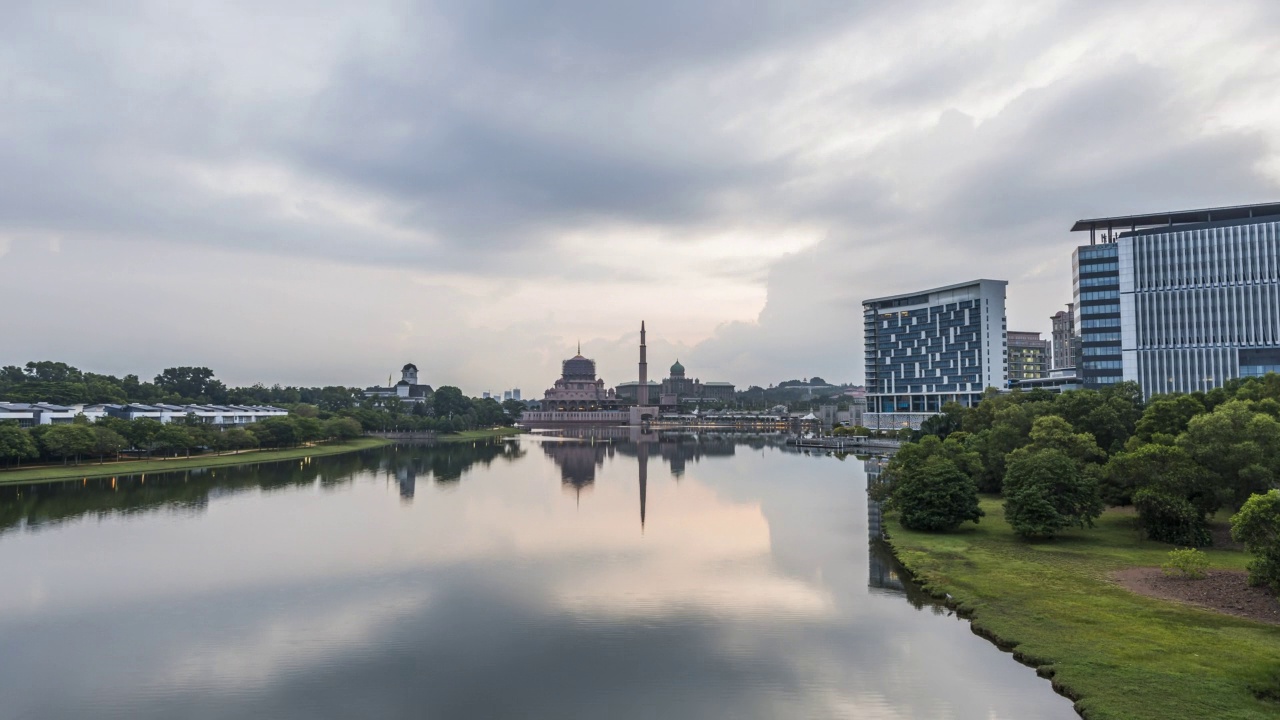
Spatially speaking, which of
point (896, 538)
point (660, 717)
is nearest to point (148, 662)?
point (660, 717)

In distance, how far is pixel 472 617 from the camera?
75.3 ft

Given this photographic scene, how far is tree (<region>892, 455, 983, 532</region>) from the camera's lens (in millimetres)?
33938

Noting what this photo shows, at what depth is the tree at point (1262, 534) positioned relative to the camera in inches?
756

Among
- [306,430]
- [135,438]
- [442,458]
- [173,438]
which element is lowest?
[442,458]

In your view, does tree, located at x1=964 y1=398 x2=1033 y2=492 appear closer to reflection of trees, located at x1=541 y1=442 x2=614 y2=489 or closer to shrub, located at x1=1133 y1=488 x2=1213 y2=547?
shrub, located at x1=1133 y1=488 x2=1213 y2=547

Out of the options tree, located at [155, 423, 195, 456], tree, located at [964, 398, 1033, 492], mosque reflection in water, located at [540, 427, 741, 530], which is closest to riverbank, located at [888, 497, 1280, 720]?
tree, located at [964, 398, 1033, 492]

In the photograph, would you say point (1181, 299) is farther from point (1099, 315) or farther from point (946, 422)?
point (946, 422)

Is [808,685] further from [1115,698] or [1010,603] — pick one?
[1010,603]

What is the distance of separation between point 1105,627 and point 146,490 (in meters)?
59.3

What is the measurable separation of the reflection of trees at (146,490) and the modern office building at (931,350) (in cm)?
8955

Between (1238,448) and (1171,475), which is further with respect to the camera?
(1171,475)

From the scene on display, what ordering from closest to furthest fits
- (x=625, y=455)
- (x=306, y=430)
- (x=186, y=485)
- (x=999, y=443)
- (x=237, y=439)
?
(x=999, y=443) → (x=186, y=485) → (x=237, y=439) → (x=306, y=430) → (x=625, y=455)

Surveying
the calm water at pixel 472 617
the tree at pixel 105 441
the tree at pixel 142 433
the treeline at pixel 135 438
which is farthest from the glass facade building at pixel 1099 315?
the tree at pixel 105 441

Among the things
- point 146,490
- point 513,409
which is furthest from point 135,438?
point 513,409
